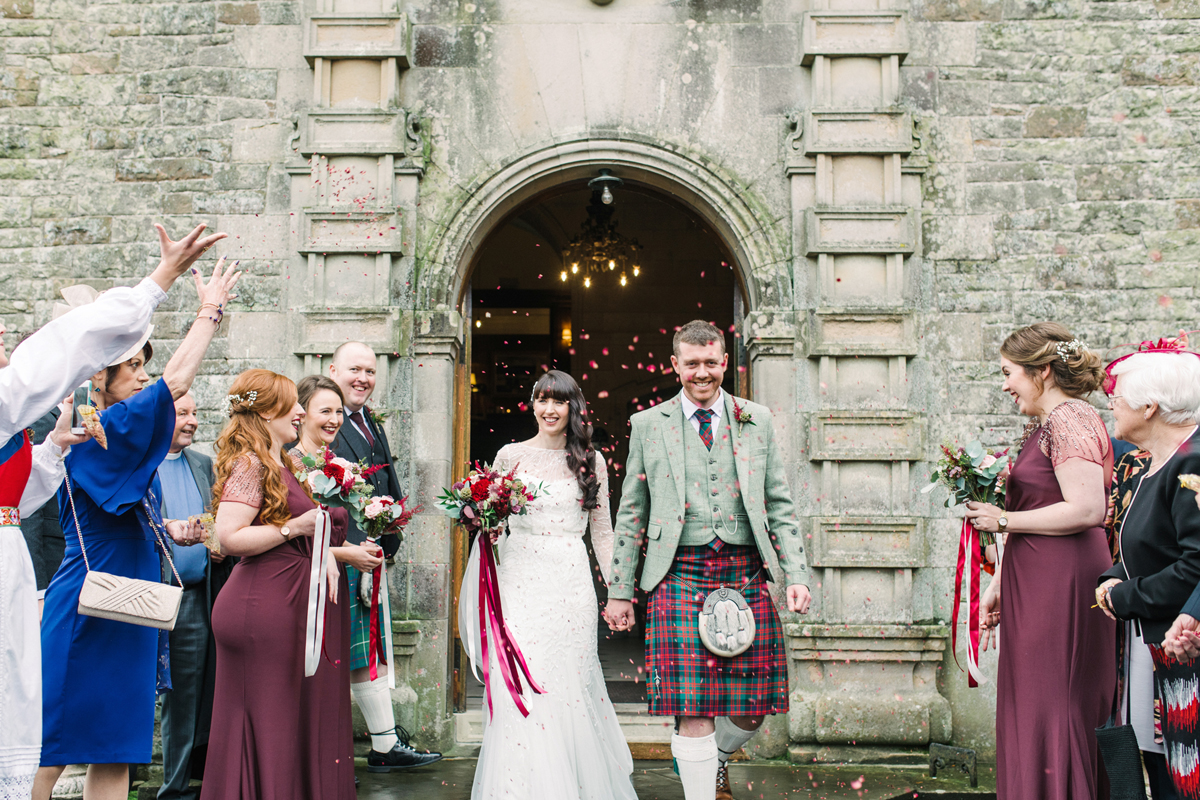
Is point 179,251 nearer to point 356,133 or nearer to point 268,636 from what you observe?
point 268,636

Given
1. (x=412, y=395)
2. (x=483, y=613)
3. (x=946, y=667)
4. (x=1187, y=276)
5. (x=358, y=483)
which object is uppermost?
(x=1187, y=276)

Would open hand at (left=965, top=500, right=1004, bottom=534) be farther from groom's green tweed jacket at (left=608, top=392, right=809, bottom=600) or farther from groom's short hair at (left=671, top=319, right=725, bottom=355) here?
groom's short hair at (left=671, top=319, right=725, bottom=355)

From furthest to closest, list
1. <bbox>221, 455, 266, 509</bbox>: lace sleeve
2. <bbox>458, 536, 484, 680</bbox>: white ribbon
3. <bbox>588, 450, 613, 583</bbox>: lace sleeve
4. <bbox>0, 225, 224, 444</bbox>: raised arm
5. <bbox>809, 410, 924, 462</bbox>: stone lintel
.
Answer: <bbox>809, 410, 924, 462</bbox>: stone lintel < <bbox>588, 450, 613, 583</bbox>: lace sleeve < <bbox>458, 536, 484, 680</bbox>: white ribbon < <bbox>221, 455, 266, 509</bbox>: lace sleeve < <bbox>0, 225, 224, 444</bbox>: raised arm

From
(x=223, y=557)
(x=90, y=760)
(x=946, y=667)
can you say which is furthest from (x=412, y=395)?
(x=946, y=667)

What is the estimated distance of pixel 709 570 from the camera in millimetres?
4477

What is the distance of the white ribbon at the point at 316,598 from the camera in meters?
3.89

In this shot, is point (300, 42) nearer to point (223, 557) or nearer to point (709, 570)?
point (223, 557)

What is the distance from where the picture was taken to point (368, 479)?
17.8 feet

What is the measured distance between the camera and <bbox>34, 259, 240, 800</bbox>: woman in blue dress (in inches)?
140

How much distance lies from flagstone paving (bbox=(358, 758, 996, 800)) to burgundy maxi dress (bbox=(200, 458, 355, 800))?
137 cm

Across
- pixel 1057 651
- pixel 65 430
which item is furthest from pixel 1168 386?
pixel 65 430

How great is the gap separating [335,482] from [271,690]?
944mm

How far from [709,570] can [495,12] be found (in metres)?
4.28

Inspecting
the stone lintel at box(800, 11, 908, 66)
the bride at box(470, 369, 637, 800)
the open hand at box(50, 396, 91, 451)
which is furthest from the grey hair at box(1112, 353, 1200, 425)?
the open hand at box(50, 396, 91, 451)
